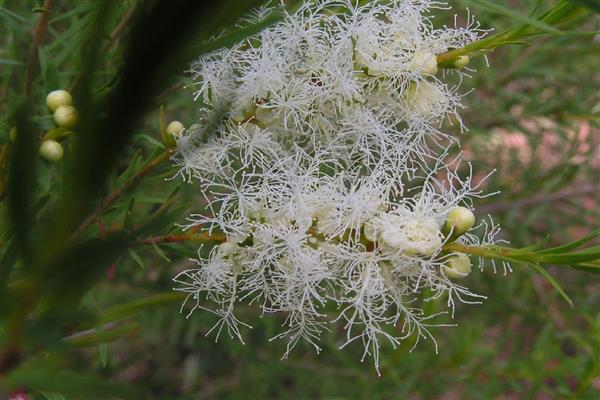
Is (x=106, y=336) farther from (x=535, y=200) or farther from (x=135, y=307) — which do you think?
(x=535, y=200)

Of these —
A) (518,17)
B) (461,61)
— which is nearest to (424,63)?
(461,61)

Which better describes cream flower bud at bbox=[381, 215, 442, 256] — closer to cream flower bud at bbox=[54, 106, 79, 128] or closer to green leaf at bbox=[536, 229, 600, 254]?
green leaf at bbox=[536, 229, 600, 254]

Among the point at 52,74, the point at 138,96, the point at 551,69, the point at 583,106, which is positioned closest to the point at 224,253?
the point at 52,74

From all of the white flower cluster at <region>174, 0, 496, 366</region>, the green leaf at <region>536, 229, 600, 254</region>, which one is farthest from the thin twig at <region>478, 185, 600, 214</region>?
the green leaf at <region>536, 229, 600, 254</region>

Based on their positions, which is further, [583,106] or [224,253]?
[583,106]

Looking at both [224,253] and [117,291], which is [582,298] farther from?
[224,253]
